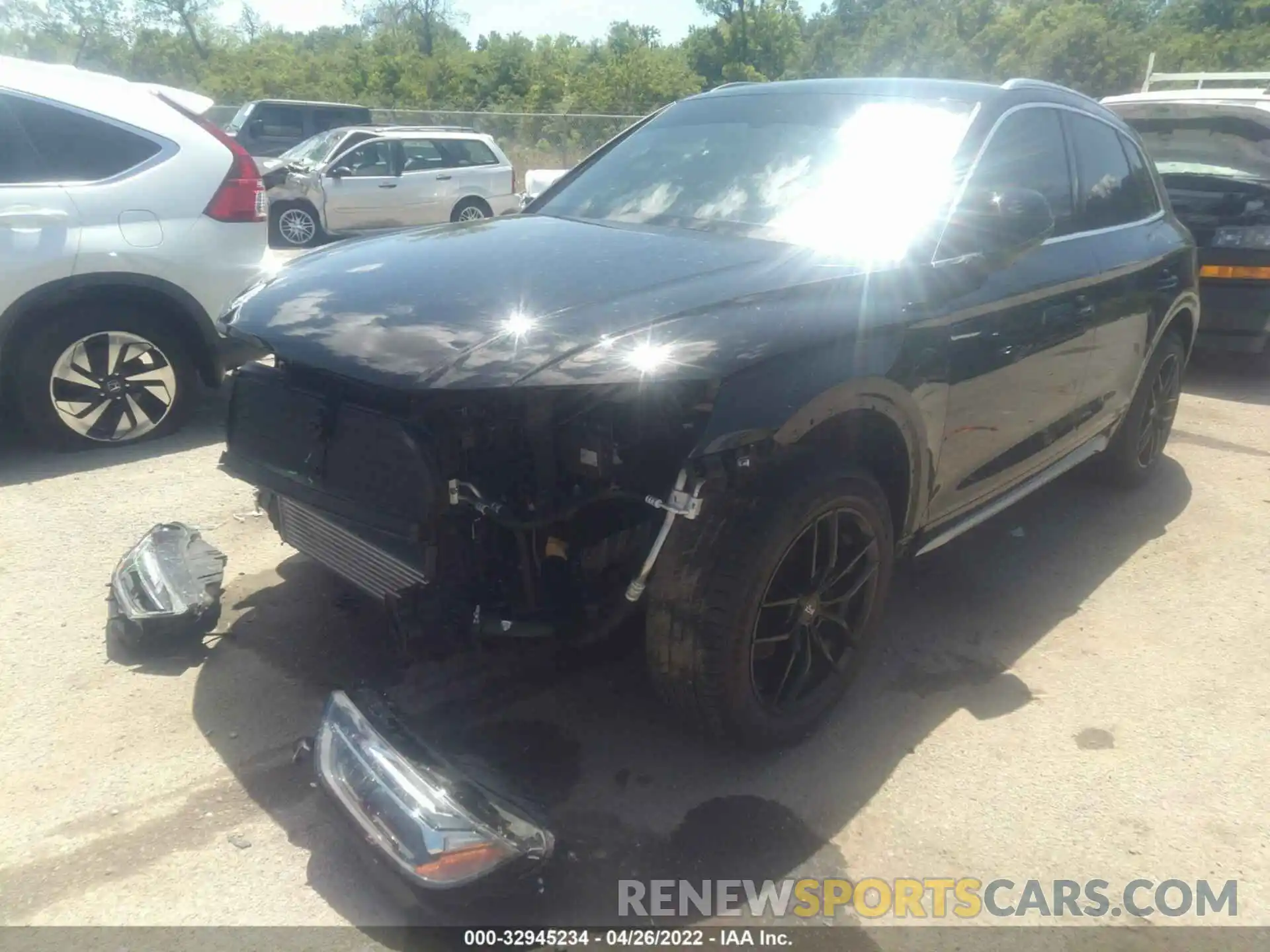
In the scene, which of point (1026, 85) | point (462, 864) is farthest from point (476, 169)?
point (462, 864)

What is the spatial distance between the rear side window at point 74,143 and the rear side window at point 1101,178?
14.0ft

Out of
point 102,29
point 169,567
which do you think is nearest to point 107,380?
point 169,567

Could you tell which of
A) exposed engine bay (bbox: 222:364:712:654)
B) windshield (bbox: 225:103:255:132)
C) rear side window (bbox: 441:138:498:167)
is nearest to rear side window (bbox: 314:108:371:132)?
windshield (bbox: 225:103:255:132)

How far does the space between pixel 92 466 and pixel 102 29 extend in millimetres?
64459

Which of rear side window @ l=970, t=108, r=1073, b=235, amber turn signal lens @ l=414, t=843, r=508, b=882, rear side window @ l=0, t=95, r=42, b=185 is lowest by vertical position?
amber turn signal lens @ l=414, t=843, r=508, b=882

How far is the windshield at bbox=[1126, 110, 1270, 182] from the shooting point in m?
6.93

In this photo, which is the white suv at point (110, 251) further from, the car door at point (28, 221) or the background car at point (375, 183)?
the background car at point (375, 183)

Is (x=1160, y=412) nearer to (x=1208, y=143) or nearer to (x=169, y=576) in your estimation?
(x=1208, y=143)

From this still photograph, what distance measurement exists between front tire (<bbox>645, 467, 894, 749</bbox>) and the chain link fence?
23.3 meters

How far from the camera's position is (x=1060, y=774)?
2.85m

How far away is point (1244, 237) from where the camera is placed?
22.1 feet

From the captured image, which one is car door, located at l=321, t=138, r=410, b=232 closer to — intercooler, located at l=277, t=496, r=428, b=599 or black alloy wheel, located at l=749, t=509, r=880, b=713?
intercooler, located at l=277, t=496, r=428, b=599

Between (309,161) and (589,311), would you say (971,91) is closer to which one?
(589,311)

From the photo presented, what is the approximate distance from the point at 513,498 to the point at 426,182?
13.4 metres
